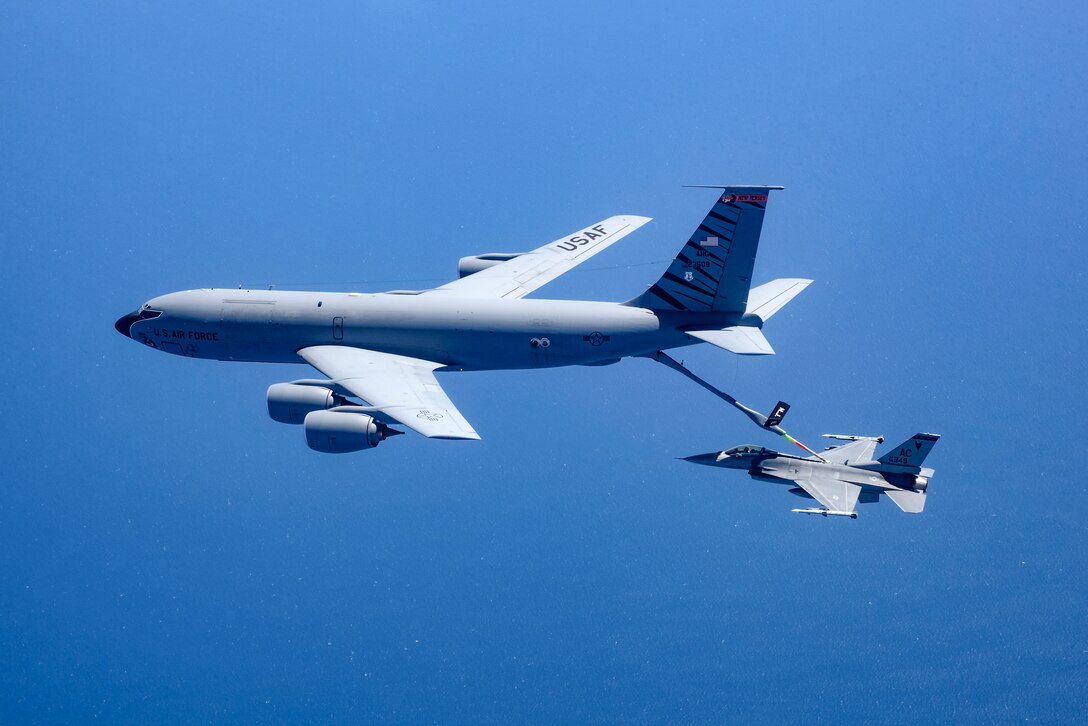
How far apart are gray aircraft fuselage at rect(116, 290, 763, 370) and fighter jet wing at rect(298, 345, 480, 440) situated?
2.08 ft

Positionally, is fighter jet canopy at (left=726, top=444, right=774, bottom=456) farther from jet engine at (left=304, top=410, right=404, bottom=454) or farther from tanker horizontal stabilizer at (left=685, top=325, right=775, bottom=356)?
jet engine at (left=304, top=410, right=404, bottom=454)

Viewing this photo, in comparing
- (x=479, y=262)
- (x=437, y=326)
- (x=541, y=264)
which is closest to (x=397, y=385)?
(x=437, y=326)

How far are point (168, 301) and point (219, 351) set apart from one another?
124 inches

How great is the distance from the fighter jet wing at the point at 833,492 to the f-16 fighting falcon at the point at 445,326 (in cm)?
726

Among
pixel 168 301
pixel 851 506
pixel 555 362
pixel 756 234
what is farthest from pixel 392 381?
pixel 851 506

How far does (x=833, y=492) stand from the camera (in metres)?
45.6

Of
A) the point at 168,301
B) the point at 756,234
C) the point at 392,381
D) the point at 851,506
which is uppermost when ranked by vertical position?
the point at 756,234

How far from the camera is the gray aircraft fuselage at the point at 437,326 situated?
44281 mm

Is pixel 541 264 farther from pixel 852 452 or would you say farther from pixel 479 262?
pixel 852 452

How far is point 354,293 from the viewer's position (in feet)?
151

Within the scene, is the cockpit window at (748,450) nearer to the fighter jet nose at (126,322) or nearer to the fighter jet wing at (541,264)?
the fighter jet wing at (541,264)

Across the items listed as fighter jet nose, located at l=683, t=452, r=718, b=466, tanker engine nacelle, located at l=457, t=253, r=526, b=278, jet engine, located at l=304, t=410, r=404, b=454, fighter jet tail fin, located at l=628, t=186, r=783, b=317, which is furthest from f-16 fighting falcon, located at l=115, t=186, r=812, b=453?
fighter jet nose, located at l=683, t=452, r=718, b=466

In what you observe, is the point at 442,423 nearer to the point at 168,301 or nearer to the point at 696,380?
the point at 696,380

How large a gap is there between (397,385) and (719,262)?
43.7ft
